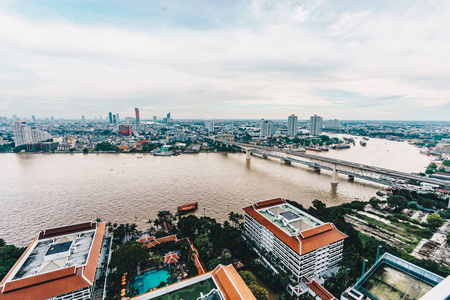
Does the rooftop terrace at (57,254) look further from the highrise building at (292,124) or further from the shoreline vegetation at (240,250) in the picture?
the highrise building at (292,124)

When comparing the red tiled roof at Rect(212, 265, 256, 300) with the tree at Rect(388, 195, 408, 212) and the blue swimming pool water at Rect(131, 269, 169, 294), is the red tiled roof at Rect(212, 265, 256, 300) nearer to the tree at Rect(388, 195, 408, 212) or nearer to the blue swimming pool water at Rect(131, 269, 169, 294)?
the blue swimming pool water at Rect(131, 269, 169, 294)

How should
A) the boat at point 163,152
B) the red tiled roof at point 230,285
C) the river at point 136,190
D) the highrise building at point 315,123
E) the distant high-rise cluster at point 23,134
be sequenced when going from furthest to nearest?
1. the highrise building at point 315,123
2. the distant high-rise cluster at point 23,134
3. the boat at point 163,152
4. the river at point 136,190
5. the red tiled roof at point 230,285

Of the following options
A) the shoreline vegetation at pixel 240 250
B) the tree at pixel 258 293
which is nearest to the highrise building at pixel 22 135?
the shoreline vegetation at pixel 240 250

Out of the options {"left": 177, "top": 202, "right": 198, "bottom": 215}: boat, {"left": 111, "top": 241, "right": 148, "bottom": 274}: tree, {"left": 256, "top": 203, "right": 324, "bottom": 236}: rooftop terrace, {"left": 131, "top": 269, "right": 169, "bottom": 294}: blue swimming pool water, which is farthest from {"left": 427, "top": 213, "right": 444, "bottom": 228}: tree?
{"left": 111, "top": 241, "right": 148, "bottom": 274}: tree

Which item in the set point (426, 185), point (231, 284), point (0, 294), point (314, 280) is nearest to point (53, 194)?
point (0, 294)

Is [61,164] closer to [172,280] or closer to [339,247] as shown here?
[172,280]
